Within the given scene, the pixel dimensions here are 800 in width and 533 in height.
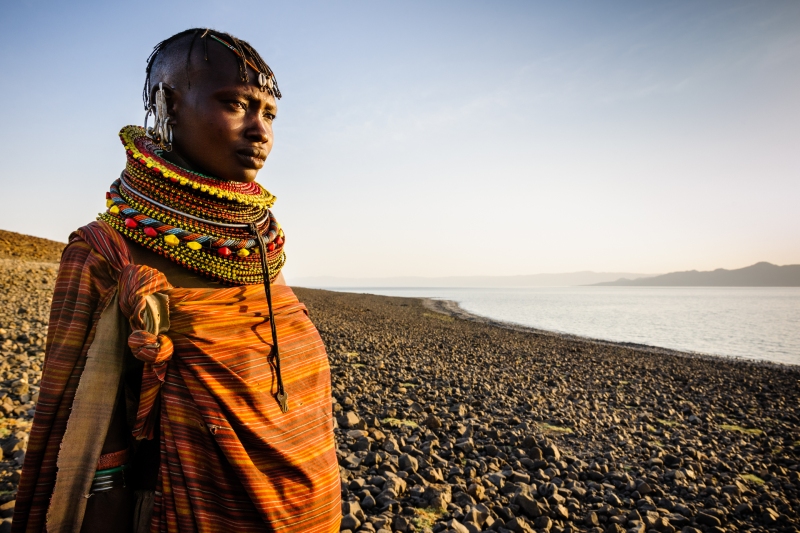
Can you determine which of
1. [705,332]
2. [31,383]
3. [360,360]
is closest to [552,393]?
[360,360]

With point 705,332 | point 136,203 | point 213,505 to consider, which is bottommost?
point 705,332

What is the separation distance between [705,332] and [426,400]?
29.8 meters

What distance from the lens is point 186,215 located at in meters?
1.46

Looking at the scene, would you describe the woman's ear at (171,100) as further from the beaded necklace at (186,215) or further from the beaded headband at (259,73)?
the beaded headband at (259,73)

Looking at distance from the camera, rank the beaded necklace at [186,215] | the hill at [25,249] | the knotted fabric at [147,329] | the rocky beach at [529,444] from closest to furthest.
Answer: the knotted fabric at [147,329]
the beaded necklace at [186,215]
the rocky beach at [529,444]
the hill at [25,249]

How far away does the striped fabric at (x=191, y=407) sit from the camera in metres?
1.27

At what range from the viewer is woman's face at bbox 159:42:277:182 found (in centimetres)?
150

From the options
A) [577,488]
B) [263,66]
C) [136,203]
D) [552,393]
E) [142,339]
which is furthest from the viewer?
[552,393]

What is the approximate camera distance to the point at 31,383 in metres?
5.50

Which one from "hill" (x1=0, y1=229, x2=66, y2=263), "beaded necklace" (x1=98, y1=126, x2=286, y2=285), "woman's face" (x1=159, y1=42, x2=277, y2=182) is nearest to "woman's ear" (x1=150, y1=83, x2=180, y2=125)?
"woman's face" (x1=159, y1=42, x2=277, y2=182)

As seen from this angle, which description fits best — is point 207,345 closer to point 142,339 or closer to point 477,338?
point 142,339

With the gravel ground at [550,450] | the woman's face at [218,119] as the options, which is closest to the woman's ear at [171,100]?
the woman's face at [218,119]

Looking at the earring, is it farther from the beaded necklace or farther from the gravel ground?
the gravel ground

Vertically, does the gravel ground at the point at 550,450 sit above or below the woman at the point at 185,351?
below
